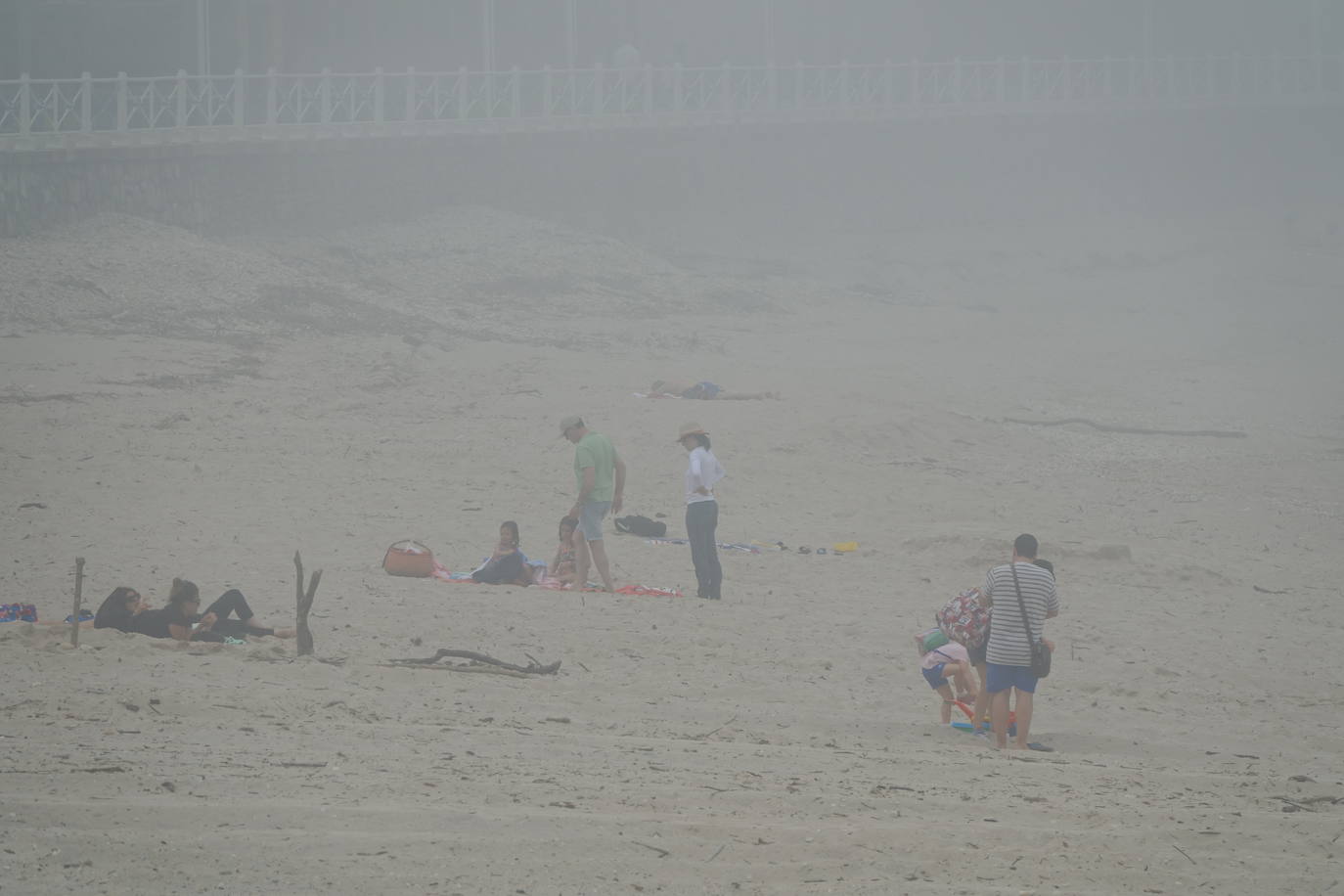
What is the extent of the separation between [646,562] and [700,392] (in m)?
5.63

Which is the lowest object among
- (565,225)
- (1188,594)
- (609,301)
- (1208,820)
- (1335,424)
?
(1208,820)

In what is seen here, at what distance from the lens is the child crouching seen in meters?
6.94

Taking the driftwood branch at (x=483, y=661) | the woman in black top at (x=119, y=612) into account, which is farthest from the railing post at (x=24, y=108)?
the driftwood branch at (x=483, y=661)

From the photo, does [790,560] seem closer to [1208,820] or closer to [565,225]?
[1208,820]

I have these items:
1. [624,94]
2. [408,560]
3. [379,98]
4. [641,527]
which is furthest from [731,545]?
[624,94]

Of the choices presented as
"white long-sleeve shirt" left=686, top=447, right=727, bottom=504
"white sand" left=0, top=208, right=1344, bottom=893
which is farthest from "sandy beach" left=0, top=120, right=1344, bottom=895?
"white long-sleeve shirt" left=686, top=447, right=727, bottom=504

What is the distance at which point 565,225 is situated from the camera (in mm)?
24984

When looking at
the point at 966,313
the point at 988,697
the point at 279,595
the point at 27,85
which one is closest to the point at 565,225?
the point at 966,313

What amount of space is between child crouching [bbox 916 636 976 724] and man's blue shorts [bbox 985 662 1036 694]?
33 centimetres

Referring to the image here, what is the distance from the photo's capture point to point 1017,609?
657 centimetres

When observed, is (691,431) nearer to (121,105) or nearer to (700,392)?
(700,392)

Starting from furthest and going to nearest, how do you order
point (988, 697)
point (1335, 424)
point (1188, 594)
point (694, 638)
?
point (1335, 424) < point (1188, 594) < point (694, 638) < point (988, 697)

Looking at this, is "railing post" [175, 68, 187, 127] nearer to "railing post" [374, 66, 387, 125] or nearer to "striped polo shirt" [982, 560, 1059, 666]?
"railing post" [374, 66, 387, 125]

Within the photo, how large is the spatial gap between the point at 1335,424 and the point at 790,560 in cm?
1123
